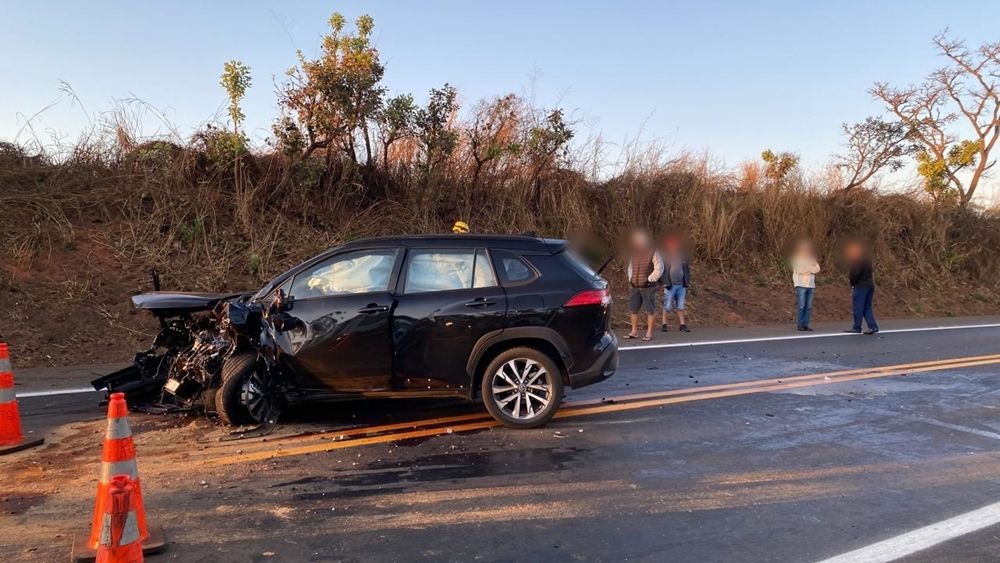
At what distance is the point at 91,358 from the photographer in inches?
375

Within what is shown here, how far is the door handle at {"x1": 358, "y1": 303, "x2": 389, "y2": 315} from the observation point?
5977 mm

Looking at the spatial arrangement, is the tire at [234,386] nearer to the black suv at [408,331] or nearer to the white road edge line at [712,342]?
the black suv at [408,331]

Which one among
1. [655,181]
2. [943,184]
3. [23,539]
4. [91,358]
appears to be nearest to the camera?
[23,539]

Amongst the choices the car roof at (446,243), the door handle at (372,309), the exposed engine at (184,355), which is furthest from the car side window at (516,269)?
the exposed engine at (184,355)

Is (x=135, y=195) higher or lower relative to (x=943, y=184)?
lower

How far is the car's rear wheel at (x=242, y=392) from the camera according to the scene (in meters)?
Result: 5.91

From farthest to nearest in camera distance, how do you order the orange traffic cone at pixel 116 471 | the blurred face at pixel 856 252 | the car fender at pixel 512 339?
the blurred face at pixel 856 252 → the car fender at pixel 512 339 → the orange traffic cone at pixel 116 471

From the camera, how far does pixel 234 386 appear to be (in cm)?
592

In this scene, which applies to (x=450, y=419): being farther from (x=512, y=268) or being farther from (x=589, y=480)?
(x=589, y=480)

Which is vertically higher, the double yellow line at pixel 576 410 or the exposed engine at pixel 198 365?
the exposed engine at pixel 198 365

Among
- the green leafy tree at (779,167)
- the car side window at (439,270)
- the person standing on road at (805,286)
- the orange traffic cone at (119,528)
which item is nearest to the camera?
the orange traffic cone at (119,528)

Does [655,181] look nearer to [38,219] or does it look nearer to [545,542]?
[38,219]

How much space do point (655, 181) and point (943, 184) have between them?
11916 millimetres

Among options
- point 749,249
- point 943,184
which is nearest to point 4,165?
point 749,249
